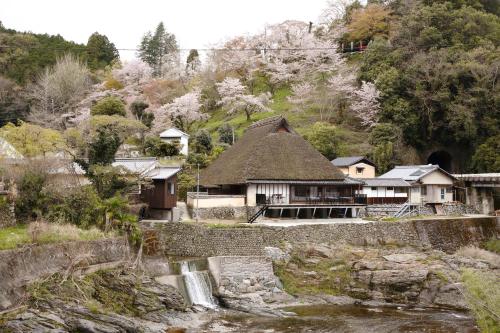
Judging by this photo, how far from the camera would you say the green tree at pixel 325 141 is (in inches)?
1770

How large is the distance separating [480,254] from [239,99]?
31.4m

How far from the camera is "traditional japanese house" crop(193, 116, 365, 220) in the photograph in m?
32.8

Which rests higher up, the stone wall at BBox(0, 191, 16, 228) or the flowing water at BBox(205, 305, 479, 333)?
the stone wall at BBox(0, 191, 16, 228)

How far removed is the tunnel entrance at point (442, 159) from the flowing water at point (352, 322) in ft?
93.4

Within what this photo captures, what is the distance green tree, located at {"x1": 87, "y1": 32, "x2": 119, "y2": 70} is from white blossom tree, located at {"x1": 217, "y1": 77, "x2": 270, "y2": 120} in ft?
57.3

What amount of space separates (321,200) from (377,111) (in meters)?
18.7

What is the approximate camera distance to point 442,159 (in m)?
51.2

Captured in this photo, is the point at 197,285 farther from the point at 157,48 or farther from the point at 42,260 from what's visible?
the point at 157,48

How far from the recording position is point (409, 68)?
4872 cm

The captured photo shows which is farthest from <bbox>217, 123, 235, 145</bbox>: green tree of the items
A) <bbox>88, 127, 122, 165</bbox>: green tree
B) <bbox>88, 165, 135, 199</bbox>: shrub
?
<bbox>88, 165, 135, 199</bbox>: shrub

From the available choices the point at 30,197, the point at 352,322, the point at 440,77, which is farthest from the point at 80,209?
the point at 440,77

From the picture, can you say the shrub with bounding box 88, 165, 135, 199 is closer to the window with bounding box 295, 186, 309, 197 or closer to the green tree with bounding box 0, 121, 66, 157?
the green tree with bounding box 0, 121, 66, 157

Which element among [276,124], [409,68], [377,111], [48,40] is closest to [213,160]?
[276,124]

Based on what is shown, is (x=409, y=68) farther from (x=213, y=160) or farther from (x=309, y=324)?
(x=309, y=324)
